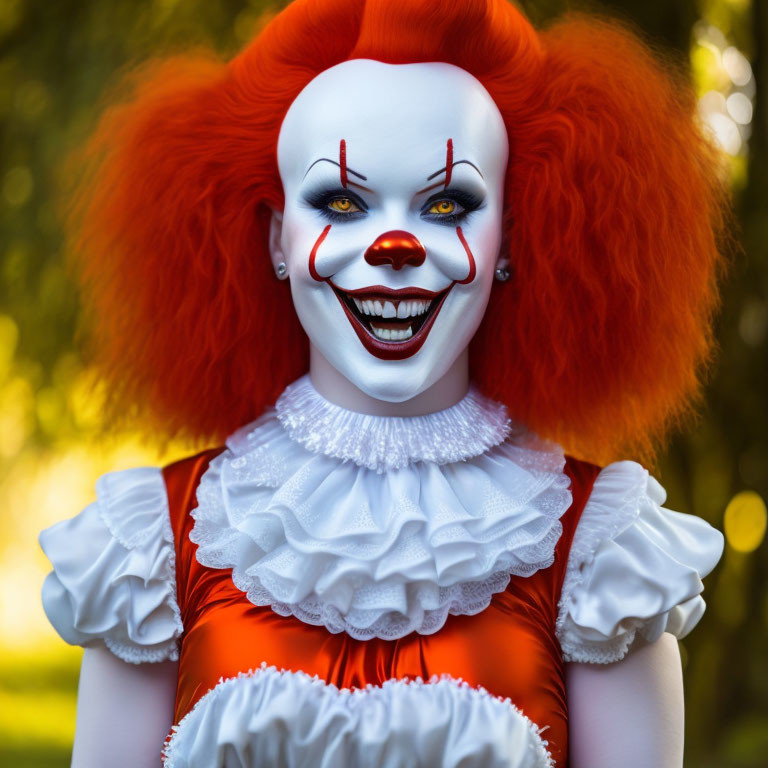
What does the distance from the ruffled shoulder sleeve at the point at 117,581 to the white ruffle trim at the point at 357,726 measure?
0.18 metres

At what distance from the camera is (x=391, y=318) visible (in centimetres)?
152

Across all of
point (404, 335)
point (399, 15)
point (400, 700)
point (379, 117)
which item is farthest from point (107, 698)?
point (399, 15)

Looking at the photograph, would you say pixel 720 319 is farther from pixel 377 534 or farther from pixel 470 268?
pixel 377 534

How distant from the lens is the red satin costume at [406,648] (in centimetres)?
144

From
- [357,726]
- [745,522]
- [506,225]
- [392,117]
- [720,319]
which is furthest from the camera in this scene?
[745,522]

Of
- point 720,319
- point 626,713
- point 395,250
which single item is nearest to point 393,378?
point 395,250

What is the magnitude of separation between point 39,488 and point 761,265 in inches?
96.4

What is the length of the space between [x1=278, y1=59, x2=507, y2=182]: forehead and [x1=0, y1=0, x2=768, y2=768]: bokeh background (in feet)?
5.98

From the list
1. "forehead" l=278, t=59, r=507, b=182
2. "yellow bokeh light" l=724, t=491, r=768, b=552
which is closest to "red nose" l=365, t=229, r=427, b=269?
"forehead" l=278, t=59, r=507, b=182

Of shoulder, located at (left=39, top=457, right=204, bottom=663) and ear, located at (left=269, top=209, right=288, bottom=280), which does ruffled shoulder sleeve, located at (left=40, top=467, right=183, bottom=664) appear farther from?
ear, located at (left=269, top=209, right=288, bottom=280)

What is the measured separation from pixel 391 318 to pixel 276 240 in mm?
277

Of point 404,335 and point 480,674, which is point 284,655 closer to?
point 480,674

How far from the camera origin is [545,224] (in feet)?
5.30

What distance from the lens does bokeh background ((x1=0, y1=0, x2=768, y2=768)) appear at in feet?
10.7
